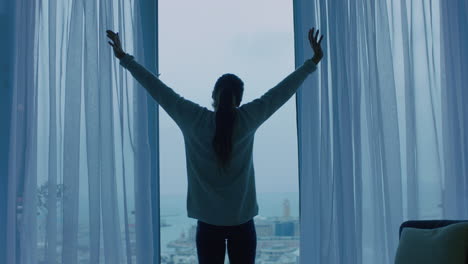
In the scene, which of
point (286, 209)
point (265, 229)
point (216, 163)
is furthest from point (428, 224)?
point (216, 163)

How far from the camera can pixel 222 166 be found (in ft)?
5.98

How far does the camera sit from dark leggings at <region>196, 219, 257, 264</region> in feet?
6.03

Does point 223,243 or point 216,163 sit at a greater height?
point 216,163

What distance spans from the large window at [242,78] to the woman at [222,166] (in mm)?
778

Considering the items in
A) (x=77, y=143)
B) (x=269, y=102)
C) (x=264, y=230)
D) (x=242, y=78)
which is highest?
(x=242, y=78)

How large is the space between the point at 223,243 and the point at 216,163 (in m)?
0.31

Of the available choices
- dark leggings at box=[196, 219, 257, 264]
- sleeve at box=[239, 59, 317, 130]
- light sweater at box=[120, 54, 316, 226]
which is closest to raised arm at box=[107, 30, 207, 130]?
light sweater at box=[120, 54, 316, 226]

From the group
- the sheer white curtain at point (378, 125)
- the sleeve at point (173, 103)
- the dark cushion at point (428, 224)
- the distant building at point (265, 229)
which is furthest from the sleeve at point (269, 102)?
the distant building at point (265, 229)

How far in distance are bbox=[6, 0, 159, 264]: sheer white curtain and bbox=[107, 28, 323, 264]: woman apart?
27.3 inches

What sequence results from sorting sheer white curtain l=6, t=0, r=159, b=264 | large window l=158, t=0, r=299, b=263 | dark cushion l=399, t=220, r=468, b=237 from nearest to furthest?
dark cushion l=399, t=220, r=468, b=237, sheer white curtain l=6, t=0, r=159, b=264, large window l=158, t=0, r=299, b=263

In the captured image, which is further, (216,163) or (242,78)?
(242,78)

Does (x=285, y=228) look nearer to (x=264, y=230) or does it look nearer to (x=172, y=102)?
(x=264, y=230)

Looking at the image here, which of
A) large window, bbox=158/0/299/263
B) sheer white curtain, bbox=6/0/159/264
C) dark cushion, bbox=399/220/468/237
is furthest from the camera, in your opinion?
large window, bbox=158/0/299/263

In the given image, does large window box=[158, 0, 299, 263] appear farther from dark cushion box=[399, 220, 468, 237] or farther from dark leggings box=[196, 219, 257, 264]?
dark leggings box=[196, 219, 257, 264]
